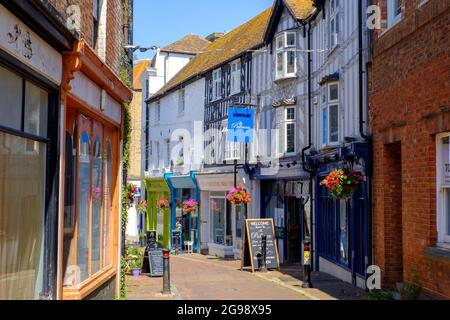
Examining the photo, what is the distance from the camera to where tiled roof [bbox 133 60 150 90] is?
3933 cm

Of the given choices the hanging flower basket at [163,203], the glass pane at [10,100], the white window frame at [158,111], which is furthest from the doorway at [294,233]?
the glass pane at [10,100]

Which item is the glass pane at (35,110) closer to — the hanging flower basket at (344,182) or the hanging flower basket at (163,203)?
the hanging flower basket at (344,182)

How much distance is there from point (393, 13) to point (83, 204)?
260 inches

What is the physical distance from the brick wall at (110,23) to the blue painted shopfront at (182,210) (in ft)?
50.6

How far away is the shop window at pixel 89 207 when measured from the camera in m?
8.02

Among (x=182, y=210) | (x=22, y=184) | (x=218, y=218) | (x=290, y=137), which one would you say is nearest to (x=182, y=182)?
(x=182, y=210)

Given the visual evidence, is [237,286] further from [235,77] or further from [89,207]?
[235,77]

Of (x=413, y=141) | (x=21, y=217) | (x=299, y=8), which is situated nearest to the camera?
(x=21, y=217)

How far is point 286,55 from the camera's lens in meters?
19.4

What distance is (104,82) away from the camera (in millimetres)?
8781

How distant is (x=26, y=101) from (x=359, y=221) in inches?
366

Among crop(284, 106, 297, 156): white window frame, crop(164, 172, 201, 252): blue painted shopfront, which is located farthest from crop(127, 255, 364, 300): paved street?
crop(164, 172, 201, 252): blue painted shopfront
